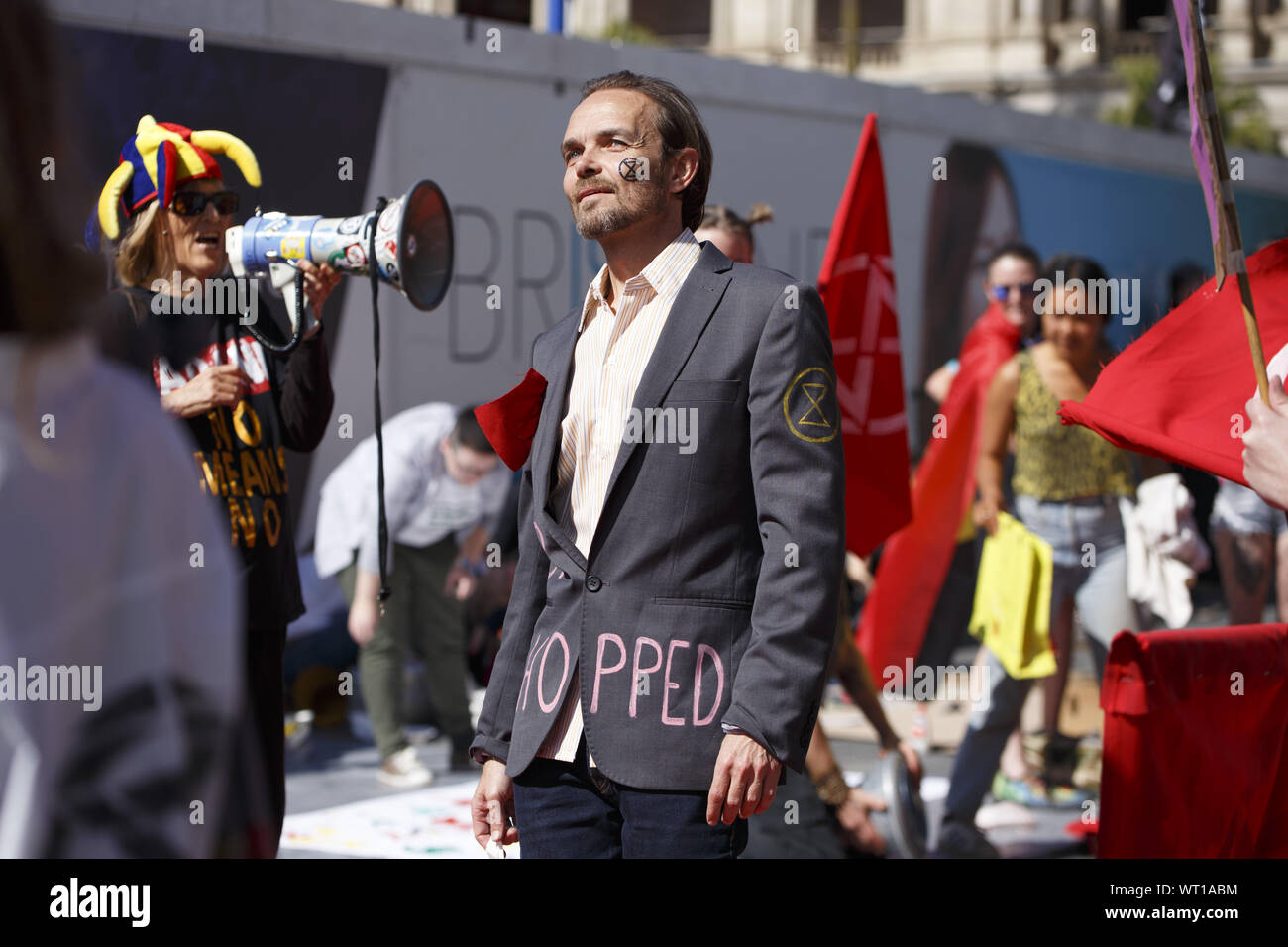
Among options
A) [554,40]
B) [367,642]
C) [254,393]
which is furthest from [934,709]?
[254,393]

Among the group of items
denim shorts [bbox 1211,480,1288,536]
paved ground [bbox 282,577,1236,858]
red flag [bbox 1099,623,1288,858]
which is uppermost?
red flag [bbox 1099,623,1288,858]

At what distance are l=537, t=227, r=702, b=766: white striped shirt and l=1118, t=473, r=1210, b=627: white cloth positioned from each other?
3871 millimetres

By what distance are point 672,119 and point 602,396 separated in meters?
0.48

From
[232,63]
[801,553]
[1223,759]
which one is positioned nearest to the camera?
[801,553]

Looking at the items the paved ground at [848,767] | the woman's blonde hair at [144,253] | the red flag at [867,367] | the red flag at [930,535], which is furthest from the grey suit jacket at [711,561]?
the red flag at [930,535]

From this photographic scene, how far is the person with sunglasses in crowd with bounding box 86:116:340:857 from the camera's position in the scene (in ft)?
10.0

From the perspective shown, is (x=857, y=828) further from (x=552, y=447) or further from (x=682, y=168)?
(x=682, y=168)

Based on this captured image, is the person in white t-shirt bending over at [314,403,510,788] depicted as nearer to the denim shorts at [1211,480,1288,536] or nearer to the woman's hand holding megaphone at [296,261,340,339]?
the woman's hand holding megaphone at [296,261,340,339]

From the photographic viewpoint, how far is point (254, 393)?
3182mm

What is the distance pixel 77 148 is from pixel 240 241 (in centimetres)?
235

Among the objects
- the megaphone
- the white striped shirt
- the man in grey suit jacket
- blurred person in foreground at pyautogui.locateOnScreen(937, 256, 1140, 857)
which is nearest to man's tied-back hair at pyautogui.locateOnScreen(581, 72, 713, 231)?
the man in grey suit jacket

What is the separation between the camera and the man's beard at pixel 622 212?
2.53 metres

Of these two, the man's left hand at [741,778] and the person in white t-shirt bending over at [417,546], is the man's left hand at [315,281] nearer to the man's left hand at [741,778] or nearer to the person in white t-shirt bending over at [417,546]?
the man's left hand at [741,778]

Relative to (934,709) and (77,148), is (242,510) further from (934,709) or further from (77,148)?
(934,709)
